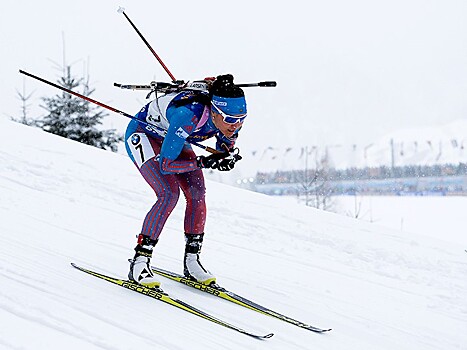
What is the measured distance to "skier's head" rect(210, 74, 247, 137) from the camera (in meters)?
3.92

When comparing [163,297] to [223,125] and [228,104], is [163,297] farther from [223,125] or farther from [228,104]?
[228,104]

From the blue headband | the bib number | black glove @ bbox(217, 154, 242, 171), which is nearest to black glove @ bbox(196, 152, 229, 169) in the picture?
black glove @ bbox(217, 154, 242, 171)

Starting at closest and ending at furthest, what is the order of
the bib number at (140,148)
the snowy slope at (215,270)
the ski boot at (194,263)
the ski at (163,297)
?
the snowy slope at (215,270), the ski at (163,297), the bib number at (140,148), the ski boot at (194,263)

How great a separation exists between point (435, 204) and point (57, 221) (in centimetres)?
2692

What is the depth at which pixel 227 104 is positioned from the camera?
3910mm

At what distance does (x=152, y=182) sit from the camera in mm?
4230

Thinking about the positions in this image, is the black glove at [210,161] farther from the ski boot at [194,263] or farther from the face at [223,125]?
the ski boot at [194,263]

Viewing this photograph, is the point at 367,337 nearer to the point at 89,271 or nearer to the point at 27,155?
the point at 89,271

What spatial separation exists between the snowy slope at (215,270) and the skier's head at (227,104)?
1285 mm

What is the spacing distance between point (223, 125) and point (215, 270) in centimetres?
176

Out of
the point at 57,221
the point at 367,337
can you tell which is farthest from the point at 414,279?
the point at 57,221

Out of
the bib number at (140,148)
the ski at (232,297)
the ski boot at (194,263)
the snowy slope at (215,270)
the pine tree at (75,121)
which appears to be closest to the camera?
the snowy slope at (215,270)

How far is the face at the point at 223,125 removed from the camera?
3977 millimetres

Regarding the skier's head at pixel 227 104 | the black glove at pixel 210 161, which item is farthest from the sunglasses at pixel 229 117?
the black glove at pixel 210 161
